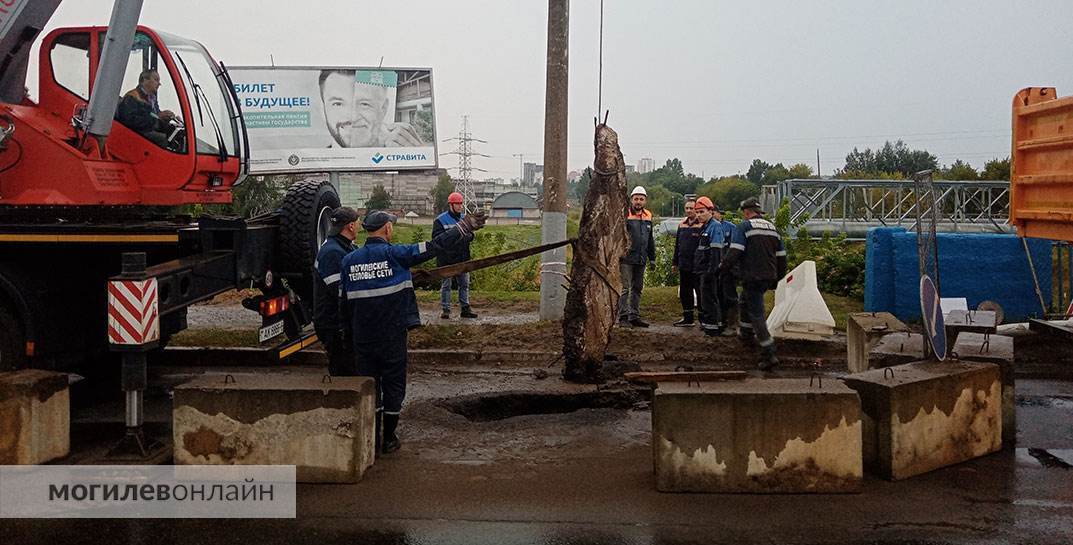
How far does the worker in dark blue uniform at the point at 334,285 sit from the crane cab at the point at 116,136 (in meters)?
2.09

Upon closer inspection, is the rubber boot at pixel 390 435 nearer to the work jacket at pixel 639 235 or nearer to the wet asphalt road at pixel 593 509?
the wet asphalt road at pixel 593 509

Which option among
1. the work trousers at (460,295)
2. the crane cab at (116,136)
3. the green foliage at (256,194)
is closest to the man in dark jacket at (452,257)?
the work trousers at (460,295)

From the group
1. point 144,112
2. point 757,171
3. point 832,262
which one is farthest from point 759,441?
point 757,171

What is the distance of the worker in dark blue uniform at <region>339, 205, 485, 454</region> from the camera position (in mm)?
6633

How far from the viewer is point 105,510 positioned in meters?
5.66

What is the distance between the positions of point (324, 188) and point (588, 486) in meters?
4.96

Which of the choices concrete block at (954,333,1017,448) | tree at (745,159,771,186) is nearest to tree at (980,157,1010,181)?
tree at (745,159,771,186)

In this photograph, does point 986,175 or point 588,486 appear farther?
point 986,175

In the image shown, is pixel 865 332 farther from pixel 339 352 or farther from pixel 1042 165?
pixel 339 352

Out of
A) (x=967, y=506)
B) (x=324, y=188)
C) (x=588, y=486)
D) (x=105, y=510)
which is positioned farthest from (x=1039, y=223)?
(x=105, y=510)

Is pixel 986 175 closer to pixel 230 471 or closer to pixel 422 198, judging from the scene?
pixel 422 198

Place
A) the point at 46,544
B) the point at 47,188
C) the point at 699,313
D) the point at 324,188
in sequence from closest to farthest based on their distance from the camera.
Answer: the point at 46,544
the point at 47,188
the point at 324,188
the point at 699,313

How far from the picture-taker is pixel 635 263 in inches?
474

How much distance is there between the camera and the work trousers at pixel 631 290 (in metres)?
12.0
